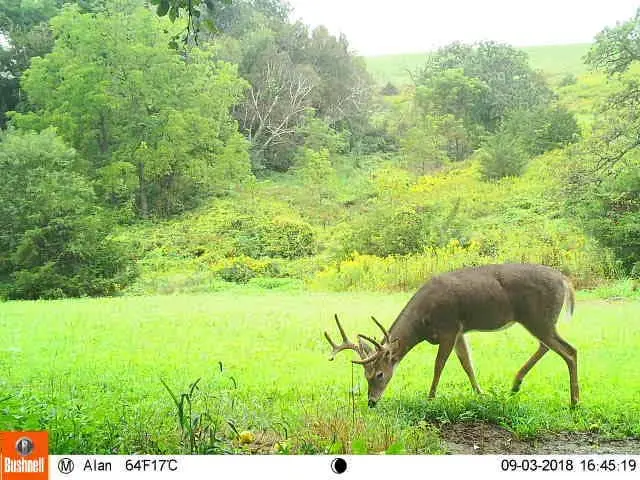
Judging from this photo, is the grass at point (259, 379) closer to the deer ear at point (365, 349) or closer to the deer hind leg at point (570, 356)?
the deer hind leg at point (570, 356)

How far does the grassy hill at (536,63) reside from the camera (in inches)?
181

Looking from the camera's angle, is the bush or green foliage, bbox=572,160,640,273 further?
the bush

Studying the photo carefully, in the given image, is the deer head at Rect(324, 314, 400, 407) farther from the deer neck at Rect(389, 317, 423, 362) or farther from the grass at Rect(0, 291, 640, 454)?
the grass at Rect(0, 291, 640, 454)

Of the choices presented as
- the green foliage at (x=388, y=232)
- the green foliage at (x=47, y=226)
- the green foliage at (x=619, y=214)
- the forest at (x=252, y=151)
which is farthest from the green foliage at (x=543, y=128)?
the green foliage at (x=47, y=226)

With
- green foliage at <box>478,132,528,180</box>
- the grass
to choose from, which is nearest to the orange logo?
the grass

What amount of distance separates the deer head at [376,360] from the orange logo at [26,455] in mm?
1536

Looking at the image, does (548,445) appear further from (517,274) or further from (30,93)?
(30,93)

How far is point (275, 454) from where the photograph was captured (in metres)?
3.90

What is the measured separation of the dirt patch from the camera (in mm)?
3930

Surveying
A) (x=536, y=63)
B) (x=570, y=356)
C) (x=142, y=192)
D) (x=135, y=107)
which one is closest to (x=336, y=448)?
(x=570, y=356)

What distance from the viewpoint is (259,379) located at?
14.3 ft

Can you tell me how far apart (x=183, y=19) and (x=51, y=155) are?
1161 millimetres

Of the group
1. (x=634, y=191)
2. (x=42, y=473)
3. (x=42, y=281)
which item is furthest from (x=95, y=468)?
(x=634, y=191)

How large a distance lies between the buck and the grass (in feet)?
0.46
